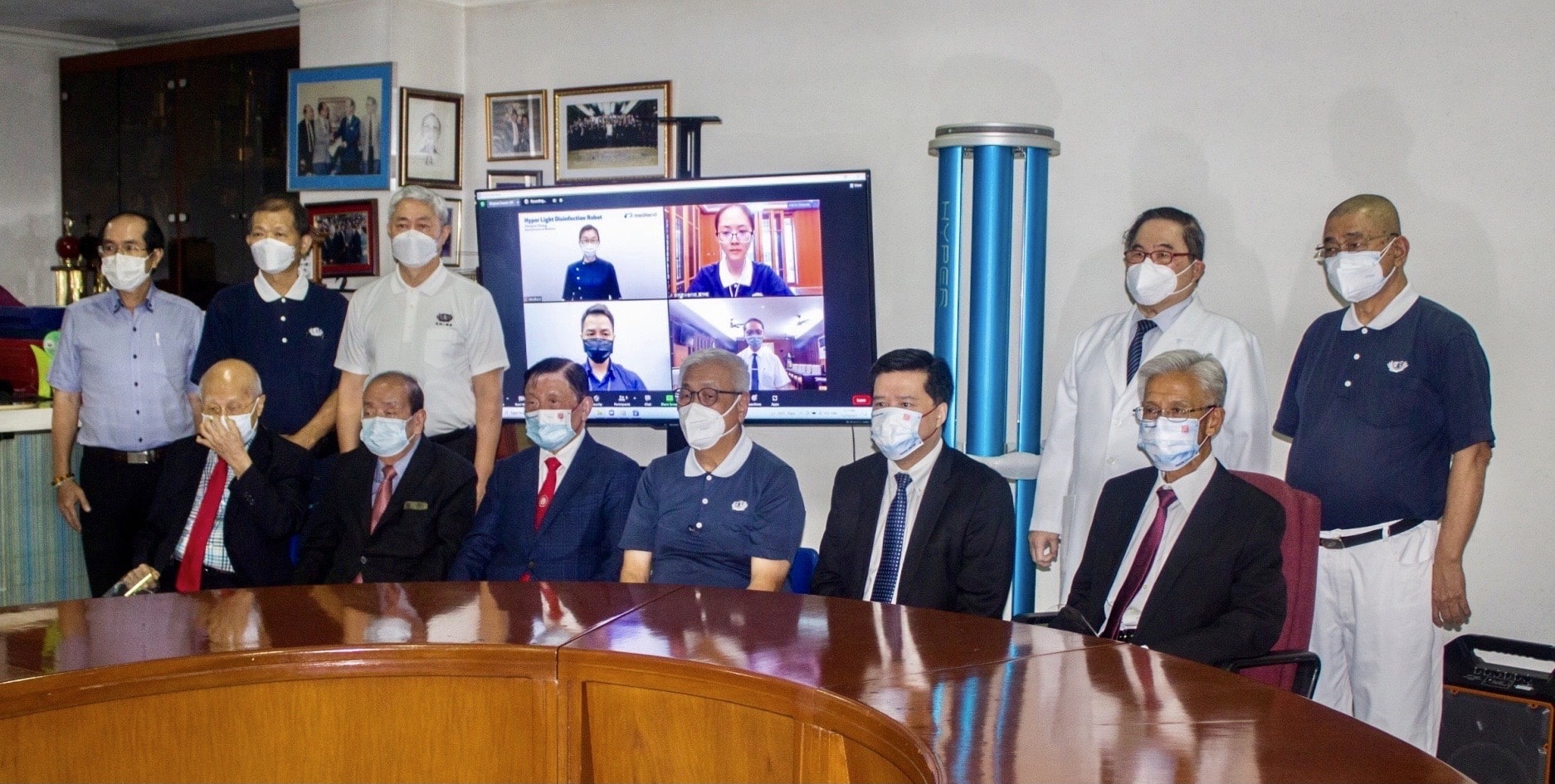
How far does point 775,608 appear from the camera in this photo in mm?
2592

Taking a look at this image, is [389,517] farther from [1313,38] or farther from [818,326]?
[1313,38]

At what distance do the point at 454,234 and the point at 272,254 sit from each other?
4.81ft

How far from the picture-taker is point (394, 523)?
354cm

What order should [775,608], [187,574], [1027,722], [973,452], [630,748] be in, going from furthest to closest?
[973,452] → [187,574] → [775,608] → [630,748] → [1027,722]

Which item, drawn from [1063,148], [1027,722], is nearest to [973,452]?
[1063,148]

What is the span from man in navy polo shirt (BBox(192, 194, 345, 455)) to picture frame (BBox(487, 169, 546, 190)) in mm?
1323

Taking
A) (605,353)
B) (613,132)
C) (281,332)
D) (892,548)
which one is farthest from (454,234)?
(892,548)

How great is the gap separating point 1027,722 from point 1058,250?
2.90 meters

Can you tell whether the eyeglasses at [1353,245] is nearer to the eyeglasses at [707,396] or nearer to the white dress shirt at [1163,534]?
the white dress shirt at [1163,534]

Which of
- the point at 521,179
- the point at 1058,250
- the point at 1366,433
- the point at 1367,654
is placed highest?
the point at 521,179

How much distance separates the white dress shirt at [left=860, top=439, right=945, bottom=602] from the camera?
3.15 m

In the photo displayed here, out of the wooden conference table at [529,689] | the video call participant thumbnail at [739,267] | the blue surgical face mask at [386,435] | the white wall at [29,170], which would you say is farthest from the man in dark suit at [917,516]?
the white wall at [29,170]

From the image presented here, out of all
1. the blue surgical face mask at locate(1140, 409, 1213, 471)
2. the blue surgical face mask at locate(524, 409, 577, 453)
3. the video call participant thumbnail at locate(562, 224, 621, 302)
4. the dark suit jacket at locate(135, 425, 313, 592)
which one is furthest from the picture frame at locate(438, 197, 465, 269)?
the blue surgical face mask at locate(1140, 409, 1213, 471)

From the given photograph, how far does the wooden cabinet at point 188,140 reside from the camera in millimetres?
6781
